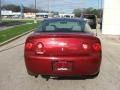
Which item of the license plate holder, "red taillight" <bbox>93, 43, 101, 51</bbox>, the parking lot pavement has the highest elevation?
"red taillight" <bbox>93, 43, 101, 51</bbox>

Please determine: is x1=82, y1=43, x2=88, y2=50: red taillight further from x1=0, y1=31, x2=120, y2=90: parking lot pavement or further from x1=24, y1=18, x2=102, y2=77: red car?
x1=0, y1=31, x2=120, y2=90: parking lot pavement

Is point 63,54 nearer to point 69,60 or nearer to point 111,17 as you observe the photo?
point 69,60

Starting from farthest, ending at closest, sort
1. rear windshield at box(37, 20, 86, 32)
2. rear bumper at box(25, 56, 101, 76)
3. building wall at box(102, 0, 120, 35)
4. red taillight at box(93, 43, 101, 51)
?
building wall at box(102, 0, 120, 35) < rear windshield at box(37, 20, 86, 32) < red taillight at box(93, 43, 101, 51) < rear bumper at box(25, 56, 101, 76)

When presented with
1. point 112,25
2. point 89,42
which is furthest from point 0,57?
point 112,25

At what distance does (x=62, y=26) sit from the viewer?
26.8ft

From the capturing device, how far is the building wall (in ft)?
94.6

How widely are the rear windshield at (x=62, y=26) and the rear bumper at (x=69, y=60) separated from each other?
1151mm

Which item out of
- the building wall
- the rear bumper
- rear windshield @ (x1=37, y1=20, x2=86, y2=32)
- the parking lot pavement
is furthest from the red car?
the building wall

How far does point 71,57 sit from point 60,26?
1.73 metres

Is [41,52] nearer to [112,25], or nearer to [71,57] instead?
[71,57]

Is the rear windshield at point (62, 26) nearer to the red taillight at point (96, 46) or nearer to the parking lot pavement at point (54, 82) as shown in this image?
the red taillight at point (96, 46)

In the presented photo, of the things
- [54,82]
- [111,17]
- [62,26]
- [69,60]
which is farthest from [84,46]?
[111,17]

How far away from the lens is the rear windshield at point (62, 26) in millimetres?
7742

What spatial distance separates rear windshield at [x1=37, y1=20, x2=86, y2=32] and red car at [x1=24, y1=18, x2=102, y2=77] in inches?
34.1
